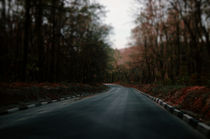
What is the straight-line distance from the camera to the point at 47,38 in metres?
27.3

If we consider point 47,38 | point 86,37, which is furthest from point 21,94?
point 86,37

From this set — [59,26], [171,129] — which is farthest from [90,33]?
[171,129]

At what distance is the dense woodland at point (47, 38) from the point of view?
16172 millimetres

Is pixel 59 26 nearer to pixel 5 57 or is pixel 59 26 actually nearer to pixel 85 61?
pixel 5 57

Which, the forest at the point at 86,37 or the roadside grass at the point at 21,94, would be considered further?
the forest at the point at 86,37

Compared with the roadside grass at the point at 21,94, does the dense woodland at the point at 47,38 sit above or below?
above

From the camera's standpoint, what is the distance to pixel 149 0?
22438 millimetres

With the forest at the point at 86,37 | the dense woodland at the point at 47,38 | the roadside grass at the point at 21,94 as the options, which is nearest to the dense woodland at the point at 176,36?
the forest at the point at 86,37

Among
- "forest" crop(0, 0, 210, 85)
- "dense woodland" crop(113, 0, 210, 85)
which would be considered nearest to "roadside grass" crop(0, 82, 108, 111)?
"forest" crop(0, 0, 210, 85)

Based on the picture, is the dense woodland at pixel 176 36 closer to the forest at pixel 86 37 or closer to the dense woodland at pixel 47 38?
the forest at pixel 86 37

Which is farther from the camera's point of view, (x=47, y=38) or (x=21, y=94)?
(x=47, y=38)

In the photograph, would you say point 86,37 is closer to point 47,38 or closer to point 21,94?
point 47,38

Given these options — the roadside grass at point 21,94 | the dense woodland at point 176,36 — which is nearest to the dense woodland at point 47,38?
the roadside grass at point 21,94

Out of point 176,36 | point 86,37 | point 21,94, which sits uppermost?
point 86,37
